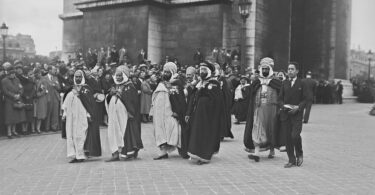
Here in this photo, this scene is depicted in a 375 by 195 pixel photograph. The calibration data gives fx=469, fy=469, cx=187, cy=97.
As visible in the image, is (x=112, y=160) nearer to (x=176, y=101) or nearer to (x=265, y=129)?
(x=176, y=101)

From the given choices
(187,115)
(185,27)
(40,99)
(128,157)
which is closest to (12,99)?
(40,99)

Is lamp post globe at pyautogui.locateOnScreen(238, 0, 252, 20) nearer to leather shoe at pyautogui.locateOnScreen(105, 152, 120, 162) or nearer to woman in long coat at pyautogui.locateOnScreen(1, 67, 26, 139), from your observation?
woman in long coat at pyautogui.locateOnScreen(1, 67, 26, 139)

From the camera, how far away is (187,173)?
8.08 m

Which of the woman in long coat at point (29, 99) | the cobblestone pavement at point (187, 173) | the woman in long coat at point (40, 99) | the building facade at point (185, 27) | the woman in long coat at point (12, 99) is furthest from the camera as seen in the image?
the building facade at point (185, 27)

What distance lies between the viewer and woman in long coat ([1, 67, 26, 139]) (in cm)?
1309

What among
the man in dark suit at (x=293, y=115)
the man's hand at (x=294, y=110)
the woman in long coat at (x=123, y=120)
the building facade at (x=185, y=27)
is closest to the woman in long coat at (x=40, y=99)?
the woman in long coat at (x=123, y=120)

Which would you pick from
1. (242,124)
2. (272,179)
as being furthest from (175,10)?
(272,179)

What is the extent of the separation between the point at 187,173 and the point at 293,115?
91.4 inches

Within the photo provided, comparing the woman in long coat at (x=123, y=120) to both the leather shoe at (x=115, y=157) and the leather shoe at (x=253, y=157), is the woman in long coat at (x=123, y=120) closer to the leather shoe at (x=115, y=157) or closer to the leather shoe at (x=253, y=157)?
the leather shoe at (x=115, y=157)

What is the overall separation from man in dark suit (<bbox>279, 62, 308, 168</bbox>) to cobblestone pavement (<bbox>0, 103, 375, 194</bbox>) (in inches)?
12.1

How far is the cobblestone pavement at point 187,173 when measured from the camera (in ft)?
22.4

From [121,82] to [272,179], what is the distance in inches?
148

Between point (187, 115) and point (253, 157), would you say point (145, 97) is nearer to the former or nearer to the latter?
point (187, 115)

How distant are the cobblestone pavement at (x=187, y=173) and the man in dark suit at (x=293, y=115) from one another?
31cm
